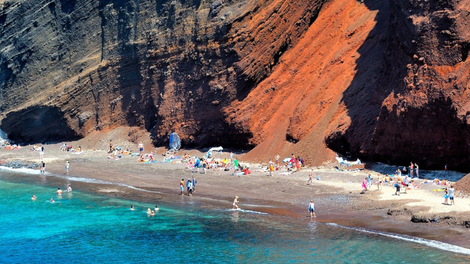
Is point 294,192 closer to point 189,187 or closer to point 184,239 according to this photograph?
point 189,187

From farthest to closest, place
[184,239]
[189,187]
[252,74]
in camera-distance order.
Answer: [252,74] < [189,187] < [184,239]

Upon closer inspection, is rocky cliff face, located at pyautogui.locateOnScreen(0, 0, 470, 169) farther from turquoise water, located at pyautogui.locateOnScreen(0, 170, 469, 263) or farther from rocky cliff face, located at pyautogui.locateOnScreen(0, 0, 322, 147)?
turquoise water, located at pyautogui.locateOnScreen(0, 170, 469, 263)

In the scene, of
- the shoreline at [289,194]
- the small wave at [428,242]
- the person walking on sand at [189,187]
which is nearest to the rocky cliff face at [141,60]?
the shoreline at [289,194]

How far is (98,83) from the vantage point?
50156 millimetres

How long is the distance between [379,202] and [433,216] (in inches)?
136

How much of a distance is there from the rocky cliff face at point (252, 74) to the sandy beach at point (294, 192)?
225cm

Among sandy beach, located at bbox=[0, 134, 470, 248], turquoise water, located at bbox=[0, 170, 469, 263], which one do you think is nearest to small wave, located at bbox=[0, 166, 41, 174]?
sandy beach, located at bbox=[0, 134, 470, 248]

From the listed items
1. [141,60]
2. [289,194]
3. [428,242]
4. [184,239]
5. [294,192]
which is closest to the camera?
[428,242]

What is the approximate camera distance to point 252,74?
3847cm

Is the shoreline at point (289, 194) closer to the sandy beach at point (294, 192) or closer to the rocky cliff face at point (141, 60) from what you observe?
the sandy beach at point (294, 192)

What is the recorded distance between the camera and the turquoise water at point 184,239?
18828 mm

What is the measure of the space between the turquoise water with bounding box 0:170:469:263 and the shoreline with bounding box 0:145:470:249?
0.98 metres

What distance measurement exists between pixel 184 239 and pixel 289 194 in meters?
7.71

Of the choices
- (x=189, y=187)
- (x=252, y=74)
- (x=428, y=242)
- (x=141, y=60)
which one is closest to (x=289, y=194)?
(x=189, y=187)
